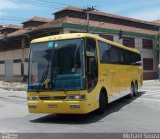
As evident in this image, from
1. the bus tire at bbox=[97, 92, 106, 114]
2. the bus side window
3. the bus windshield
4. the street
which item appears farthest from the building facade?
the bus windshield

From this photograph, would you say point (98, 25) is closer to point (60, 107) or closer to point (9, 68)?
point (9, 68)

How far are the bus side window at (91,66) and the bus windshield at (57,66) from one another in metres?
0.31

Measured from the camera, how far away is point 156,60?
55750mm

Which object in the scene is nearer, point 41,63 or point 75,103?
point 75,103

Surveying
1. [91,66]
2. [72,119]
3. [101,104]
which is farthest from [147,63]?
[91,66]

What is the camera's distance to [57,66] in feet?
40.5

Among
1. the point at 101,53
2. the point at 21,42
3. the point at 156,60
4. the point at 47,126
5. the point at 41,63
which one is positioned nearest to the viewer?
the point at 47,126

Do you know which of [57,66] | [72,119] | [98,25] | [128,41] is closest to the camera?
[57,66]

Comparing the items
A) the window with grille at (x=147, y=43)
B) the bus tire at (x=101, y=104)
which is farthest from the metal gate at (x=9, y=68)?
the bus tire at (x=101, y=104)

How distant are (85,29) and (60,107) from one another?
30.6 m

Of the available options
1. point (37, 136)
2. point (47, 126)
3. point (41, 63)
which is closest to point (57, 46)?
point (41, 63)

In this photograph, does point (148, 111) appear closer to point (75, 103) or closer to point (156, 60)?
point (75, 103)

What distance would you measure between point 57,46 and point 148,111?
4680mm

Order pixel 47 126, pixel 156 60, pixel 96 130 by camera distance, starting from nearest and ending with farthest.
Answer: pixel 96 130
pixel 47 126
pixel 156 60
